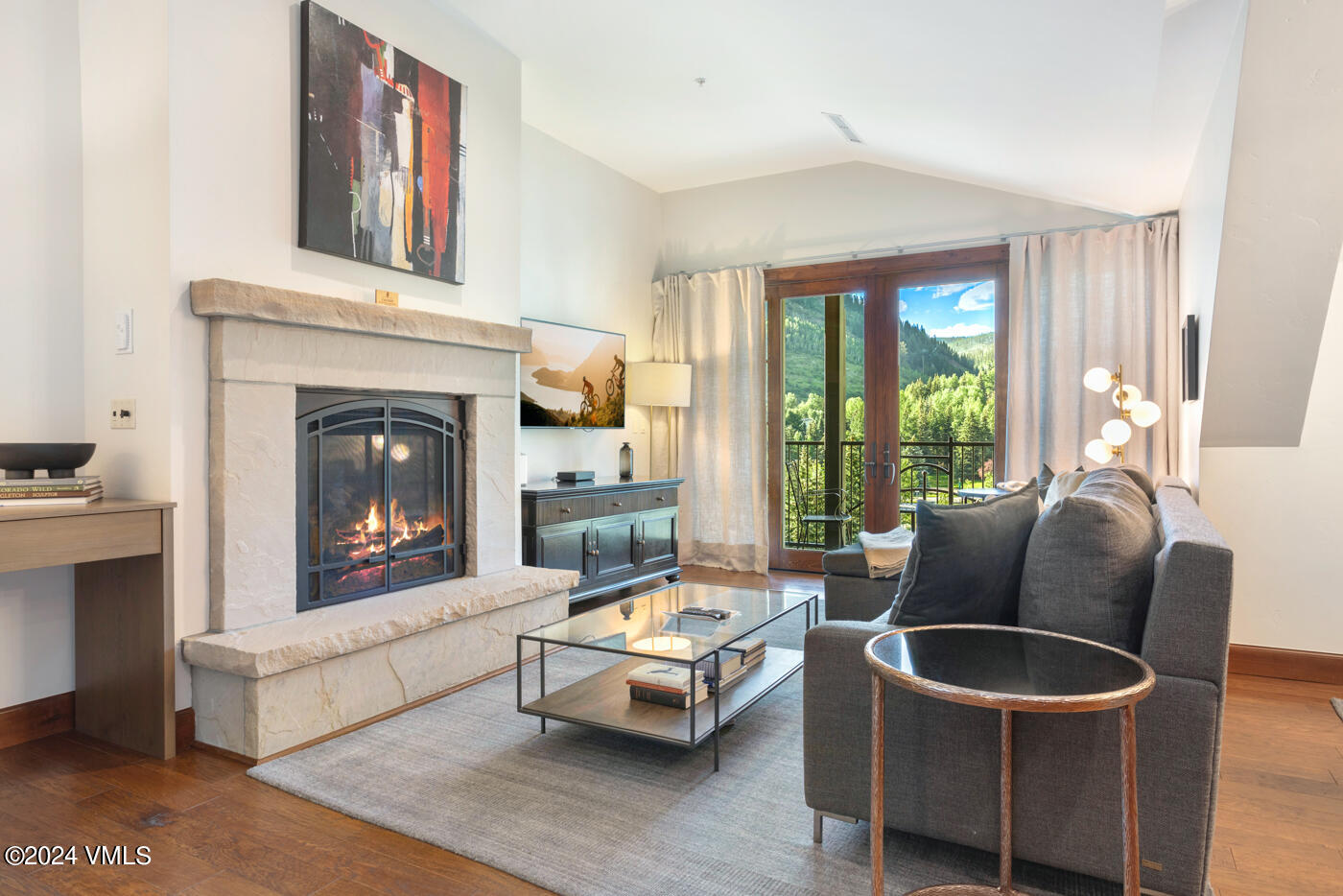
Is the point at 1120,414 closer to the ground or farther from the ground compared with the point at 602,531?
farther from the ground

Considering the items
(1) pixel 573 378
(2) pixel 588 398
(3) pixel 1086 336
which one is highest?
(3) pixel 1086 336

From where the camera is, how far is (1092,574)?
1.71 m

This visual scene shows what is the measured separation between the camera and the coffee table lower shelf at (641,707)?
2.35m

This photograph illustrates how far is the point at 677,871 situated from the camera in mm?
1786

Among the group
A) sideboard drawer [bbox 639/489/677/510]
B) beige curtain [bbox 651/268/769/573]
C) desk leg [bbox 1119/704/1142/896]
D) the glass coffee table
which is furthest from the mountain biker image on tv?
desk leg [bbox 1119/704/1142/896]

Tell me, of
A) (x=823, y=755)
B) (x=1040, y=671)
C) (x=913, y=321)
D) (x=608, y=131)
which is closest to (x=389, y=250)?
(x=608, y=131)

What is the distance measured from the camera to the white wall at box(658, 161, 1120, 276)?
16.2ft

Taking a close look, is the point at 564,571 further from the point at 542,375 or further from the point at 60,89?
the point at 60,89

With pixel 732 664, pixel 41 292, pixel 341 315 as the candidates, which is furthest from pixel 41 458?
pixel 732 664

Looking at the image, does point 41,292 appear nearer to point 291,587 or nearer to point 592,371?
point 291,587

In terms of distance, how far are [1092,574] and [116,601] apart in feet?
9.65

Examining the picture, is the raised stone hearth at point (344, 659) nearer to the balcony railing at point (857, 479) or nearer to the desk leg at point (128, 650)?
the desk leg at point (128, 650)

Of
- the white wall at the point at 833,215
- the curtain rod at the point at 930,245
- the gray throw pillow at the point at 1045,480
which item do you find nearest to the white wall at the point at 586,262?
the white wall at the point at 833,215

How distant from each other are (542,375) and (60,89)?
2605mm
